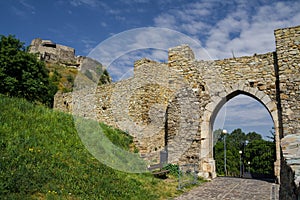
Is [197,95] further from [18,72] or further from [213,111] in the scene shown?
[18,72]

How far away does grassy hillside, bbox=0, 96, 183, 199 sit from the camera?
4398 millimetres

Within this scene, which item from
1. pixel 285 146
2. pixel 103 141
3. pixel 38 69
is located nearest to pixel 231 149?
pixel 38 69

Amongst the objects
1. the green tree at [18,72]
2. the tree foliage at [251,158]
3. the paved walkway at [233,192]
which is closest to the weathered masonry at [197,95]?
the paved walkway at [233,192]

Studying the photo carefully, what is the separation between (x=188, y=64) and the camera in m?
9.73

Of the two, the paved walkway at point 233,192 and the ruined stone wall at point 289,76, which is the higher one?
the ruined stone wall at point 289,76

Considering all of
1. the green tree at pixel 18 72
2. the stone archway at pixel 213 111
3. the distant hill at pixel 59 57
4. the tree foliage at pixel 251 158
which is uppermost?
the distant hill at pixel 59 57

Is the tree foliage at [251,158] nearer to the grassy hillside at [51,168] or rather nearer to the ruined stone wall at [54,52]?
the grassy hillside at [51,168]

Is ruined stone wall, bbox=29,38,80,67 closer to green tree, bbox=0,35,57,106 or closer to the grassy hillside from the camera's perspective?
green tree, bbox=0,35,57,106

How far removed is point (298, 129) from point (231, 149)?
25254 mm

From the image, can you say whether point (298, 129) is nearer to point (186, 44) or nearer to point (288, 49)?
point (288, 49)

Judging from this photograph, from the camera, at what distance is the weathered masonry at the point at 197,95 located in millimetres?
7855

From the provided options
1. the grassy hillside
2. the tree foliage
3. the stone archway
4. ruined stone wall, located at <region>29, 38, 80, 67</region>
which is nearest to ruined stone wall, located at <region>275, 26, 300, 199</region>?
the stone archway

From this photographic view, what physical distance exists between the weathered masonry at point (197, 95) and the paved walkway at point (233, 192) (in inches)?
35.2

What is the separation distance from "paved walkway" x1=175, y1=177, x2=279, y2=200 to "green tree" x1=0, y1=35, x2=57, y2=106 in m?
14.5
